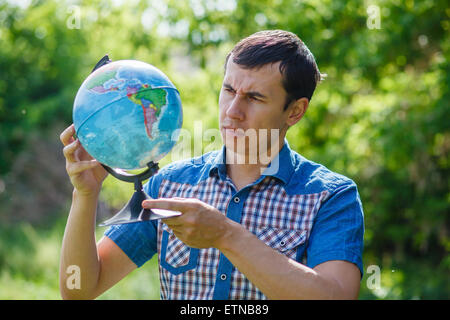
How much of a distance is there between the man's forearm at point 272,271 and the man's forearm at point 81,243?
25.8 inches

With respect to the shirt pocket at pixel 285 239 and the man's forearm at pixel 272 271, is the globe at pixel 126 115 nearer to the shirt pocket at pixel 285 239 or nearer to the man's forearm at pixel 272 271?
the man's forearm at pixel 272 271

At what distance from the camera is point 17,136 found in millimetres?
11312

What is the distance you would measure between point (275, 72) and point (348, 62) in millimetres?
4711

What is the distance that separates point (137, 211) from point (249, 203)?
0.55m

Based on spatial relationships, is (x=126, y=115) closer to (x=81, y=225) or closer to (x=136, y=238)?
(x=81, y=225)

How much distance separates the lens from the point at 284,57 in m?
2.38

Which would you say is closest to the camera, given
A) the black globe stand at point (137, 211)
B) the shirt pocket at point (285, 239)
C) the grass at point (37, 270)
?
the black globe stand at point (137, 211)

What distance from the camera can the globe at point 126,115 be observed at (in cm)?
209

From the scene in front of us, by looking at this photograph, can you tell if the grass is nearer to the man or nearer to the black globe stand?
the man

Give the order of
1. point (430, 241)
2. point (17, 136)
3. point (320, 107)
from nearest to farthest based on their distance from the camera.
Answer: point (320, 107) → point (430, 241) → point (17, 136)

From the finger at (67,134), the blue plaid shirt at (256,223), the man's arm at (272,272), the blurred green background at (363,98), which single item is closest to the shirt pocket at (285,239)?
the blue plaid shirt at (256,223)

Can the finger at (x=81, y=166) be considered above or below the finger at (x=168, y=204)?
above
